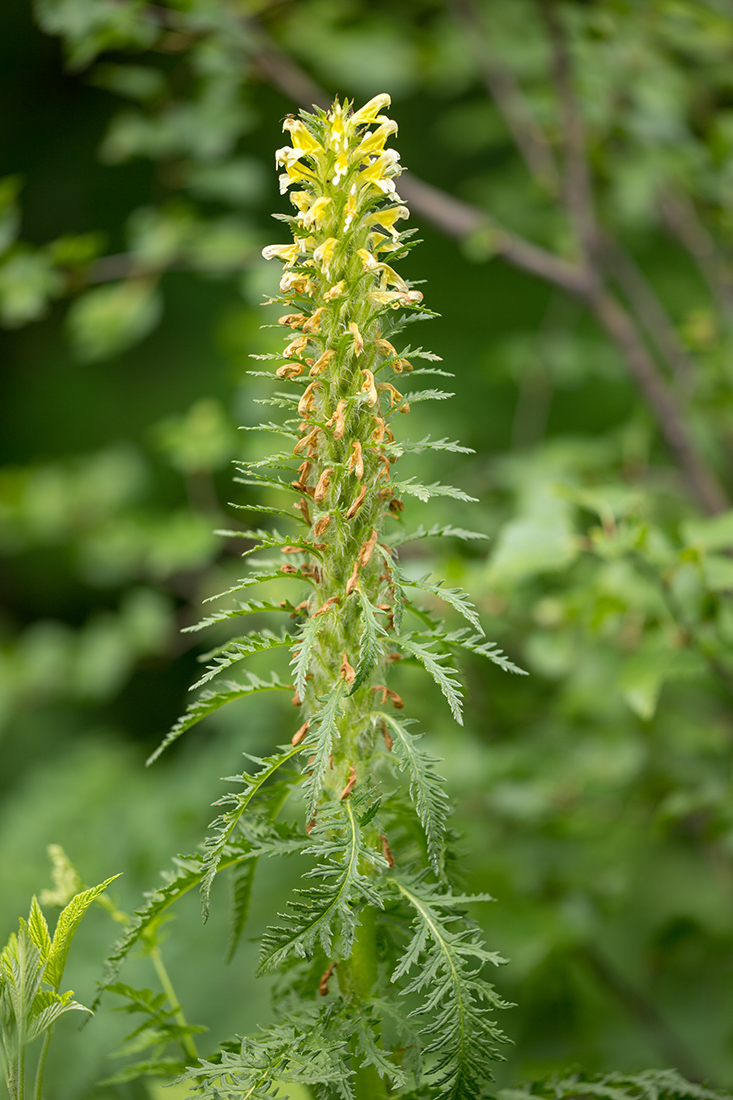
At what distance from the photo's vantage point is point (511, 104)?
1.36m

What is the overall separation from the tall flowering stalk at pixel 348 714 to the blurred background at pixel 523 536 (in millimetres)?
389

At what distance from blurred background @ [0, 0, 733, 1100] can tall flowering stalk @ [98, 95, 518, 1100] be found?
1.28 ft

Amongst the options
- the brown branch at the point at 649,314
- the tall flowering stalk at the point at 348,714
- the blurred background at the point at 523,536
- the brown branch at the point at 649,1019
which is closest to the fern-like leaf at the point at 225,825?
the tall flowering stalk at the point at 348,714

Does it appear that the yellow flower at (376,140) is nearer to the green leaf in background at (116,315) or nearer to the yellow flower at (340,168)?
the yellow flower at (340,168)

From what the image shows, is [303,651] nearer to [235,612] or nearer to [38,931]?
[235,612]

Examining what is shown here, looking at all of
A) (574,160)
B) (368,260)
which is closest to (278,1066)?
(368,260)

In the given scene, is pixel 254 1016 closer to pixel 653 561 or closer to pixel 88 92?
pixel 653 561

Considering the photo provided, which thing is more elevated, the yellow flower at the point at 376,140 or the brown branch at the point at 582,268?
the brown branch at the point at 582,268

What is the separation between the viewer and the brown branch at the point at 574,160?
117cm

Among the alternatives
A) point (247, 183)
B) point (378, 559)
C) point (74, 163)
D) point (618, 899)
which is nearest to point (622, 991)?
point (618, 899)

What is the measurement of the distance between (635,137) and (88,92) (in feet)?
6.21

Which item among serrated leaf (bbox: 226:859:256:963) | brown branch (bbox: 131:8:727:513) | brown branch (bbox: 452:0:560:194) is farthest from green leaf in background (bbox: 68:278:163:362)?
serrated leaf (bbox: 226:859:256:963)

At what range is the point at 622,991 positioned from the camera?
112 cm

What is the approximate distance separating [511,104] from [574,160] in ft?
0.69
